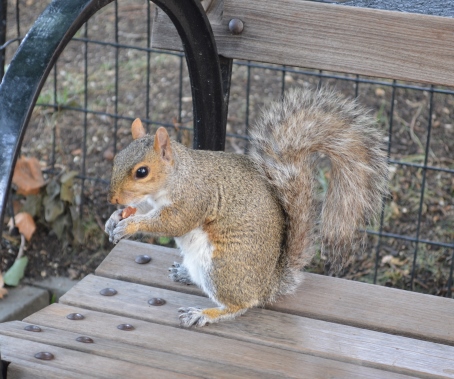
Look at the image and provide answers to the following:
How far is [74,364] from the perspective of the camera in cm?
117

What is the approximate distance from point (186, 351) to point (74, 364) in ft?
0.58

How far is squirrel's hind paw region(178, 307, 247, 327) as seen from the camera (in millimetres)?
1338

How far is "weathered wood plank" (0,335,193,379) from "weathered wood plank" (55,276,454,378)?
17cm

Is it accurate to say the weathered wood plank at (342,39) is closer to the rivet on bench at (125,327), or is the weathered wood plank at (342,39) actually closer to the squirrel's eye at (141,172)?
the squirrel's eye at (141,172)

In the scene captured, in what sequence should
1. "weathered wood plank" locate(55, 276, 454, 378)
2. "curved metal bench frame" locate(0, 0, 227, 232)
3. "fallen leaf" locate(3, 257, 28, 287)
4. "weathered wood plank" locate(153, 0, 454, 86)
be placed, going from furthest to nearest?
"fallen leaf" locate(3, 257, 28, 287) < "weathered wood plank" locate(153, 0, 454, 86) < "weathered wood plank" locate(55, 276, 454, 378) < "curved metal bench frame" locate(0, 0, 227, 232)

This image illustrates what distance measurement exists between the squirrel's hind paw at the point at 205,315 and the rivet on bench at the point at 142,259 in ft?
0.65

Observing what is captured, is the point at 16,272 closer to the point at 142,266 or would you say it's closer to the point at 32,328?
the point at 142,266

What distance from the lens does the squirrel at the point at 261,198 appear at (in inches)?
53.2

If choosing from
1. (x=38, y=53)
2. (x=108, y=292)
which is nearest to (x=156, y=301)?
(x=108, y=292)

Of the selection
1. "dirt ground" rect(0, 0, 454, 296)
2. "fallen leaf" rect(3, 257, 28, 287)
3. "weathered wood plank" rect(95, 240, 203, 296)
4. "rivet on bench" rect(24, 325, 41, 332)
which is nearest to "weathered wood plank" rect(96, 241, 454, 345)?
"weathered wood plank" rect(95, 240, 203, 296)

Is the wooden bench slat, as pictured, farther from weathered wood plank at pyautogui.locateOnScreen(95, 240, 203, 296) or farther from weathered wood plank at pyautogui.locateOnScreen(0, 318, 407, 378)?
weathered wood plank at pyautogui.locateOnScreen(95, 240, 203, 296)

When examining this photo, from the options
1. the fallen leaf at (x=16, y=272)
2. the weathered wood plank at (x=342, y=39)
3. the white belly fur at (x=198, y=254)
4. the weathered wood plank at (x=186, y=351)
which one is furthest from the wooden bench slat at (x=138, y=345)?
the fallen leaf at (x=16, y=272)

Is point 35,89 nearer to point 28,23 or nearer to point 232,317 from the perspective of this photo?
point 232,317

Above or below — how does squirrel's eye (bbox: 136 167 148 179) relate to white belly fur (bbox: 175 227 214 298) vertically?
above
